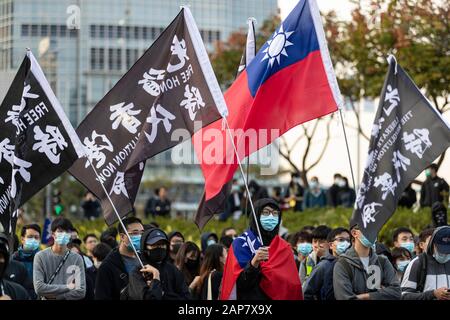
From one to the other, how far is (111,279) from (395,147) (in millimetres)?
3010

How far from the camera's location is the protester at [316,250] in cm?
1382

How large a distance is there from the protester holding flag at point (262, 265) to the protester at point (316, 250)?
2293 millimetres

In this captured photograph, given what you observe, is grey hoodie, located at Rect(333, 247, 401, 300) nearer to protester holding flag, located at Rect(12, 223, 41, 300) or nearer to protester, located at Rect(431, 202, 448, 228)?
protester holding flag, located at Rect(12, 223, 41, 300)

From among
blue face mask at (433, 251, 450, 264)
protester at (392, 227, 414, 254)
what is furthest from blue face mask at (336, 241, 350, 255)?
protester at (392, 227, 414, 254)

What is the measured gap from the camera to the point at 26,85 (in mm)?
11836

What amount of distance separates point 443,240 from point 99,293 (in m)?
3.24

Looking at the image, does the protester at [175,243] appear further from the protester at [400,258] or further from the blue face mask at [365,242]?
the blue face mask at [365,242]

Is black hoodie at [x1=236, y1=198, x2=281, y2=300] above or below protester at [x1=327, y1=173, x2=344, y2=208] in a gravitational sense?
below

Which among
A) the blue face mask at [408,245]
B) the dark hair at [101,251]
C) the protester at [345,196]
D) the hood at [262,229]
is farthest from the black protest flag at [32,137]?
the protester at [345,196]

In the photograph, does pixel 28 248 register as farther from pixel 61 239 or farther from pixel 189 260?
pixel 189 260

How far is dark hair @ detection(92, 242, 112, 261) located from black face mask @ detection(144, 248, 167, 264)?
13.3 feet

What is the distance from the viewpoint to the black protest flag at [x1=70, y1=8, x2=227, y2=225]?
40.5 ft

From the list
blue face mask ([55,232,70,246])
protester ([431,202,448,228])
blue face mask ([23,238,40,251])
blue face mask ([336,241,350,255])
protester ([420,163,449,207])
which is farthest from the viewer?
protester ([420,163,449,207])
